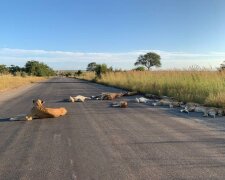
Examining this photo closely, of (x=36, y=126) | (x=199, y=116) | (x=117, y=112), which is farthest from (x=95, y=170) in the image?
(x=117, y=112)

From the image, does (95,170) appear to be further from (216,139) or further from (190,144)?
(216,139)

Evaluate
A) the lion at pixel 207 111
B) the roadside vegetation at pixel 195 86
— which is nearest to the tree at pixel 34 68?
the roadside vegetation at pixel 195 86

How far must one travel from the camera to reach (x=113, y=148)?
7.38 meters

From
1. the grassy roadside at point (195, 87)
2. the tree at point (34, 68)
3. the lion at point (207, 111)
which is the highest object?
the grassy roadside at point (195, 87)

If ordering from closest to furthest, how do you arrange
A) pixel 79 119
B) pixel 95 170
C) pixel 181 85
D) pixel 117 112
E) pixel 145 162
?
pixel 95 170, pixel 145 162, pixel 79 119, pixel 117 112, pixel 181 85

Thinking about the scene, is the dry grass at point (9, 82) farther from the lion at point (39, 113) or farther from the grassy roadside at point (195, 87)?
the lion at point (39, 113)

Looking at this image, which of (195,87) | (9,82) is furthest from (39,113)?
(9,82)

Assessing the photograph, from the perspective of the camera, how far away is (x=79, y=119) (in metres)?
11.6

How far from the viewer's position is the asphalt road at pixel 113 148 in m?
5.77

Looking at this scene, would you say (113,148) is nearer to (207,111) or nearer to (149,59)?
(207,111)

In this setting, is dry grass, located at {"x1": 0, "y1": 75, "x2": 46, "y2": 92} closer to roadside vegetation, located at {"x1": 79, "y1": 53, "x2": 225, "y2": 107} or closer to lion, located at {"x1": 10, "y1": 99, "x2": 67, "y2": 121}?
roadside vegetation, located at {"x1": 79, "y1": 53, "x2": 225, "y2": 107}

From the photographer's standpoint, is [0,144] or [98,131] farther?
[98,131]

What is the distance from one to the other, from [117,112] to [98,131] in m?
3.93

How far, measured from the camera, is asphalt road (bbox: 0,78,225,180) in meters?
5.77
